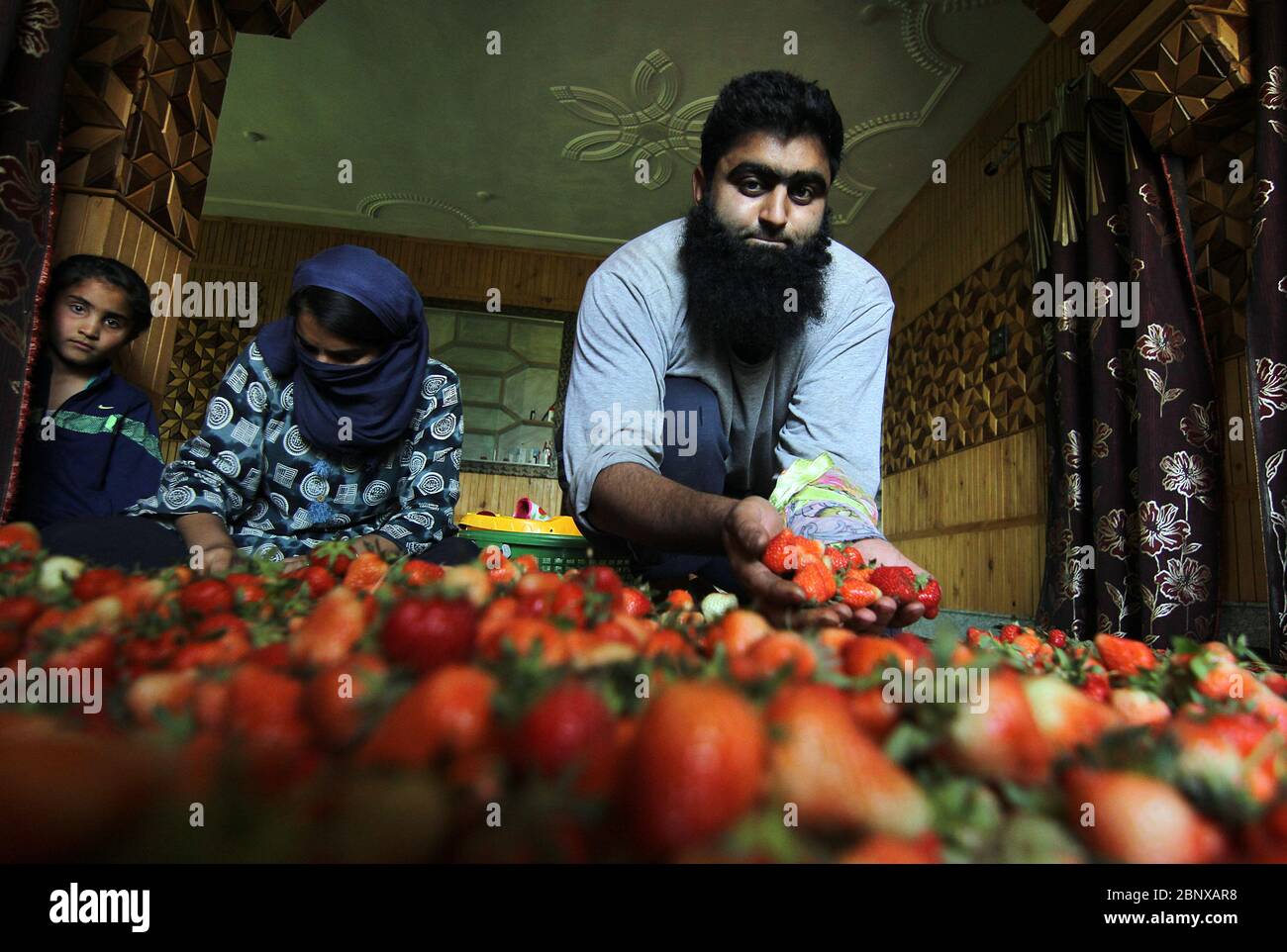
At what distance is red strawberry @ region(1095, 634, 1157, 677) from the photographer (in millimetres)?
750

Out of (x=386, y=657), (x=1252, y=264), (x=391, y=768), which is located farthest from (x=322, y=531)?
(x=1252, y=264)

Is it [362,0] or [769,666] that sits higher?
[362,0]

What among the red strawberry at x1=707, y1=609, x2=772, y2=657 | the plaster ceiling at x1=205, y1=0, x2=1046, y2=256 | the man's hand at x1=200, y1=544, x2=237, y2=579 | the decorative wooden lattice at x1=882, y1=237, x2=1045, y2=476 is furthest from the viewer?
the plaster ceiling at x1=205, y1=0, x2=1046, y2=256

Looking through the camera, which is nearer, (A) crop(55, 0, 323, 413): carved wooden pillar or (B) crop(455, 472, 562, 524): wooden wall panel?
(A) crop(55, 0, 323, 413): carved wooden pillar

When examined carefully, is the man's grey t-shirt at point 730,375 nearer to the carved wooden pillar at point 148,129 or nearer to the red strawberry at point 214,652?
the red strawberry at point 214,652

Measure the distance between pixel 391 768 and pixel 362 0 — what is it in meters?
4.40

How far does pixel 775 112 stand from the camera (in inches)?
54.6

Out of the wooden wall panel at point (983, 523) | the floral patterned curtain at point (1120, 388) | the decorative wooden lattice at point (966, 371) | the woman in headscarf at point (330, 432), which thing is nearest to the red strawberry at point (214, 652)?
the woman in headscarf at point (330, 432)

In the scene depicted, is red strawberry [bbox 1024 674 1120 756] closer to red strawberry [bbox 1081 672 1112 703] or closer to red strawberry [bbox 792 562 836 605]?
red strawberry [bbox 1081 672 1112 703]

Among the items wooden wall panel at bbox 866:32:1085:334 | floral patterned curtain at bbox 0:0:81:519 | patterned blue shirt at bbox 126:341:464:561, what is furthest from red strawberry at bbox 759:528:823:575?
wooden wall panel at bbox 866:32:1085:334

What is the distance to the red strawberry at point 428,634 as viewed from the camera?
39 centimetres
